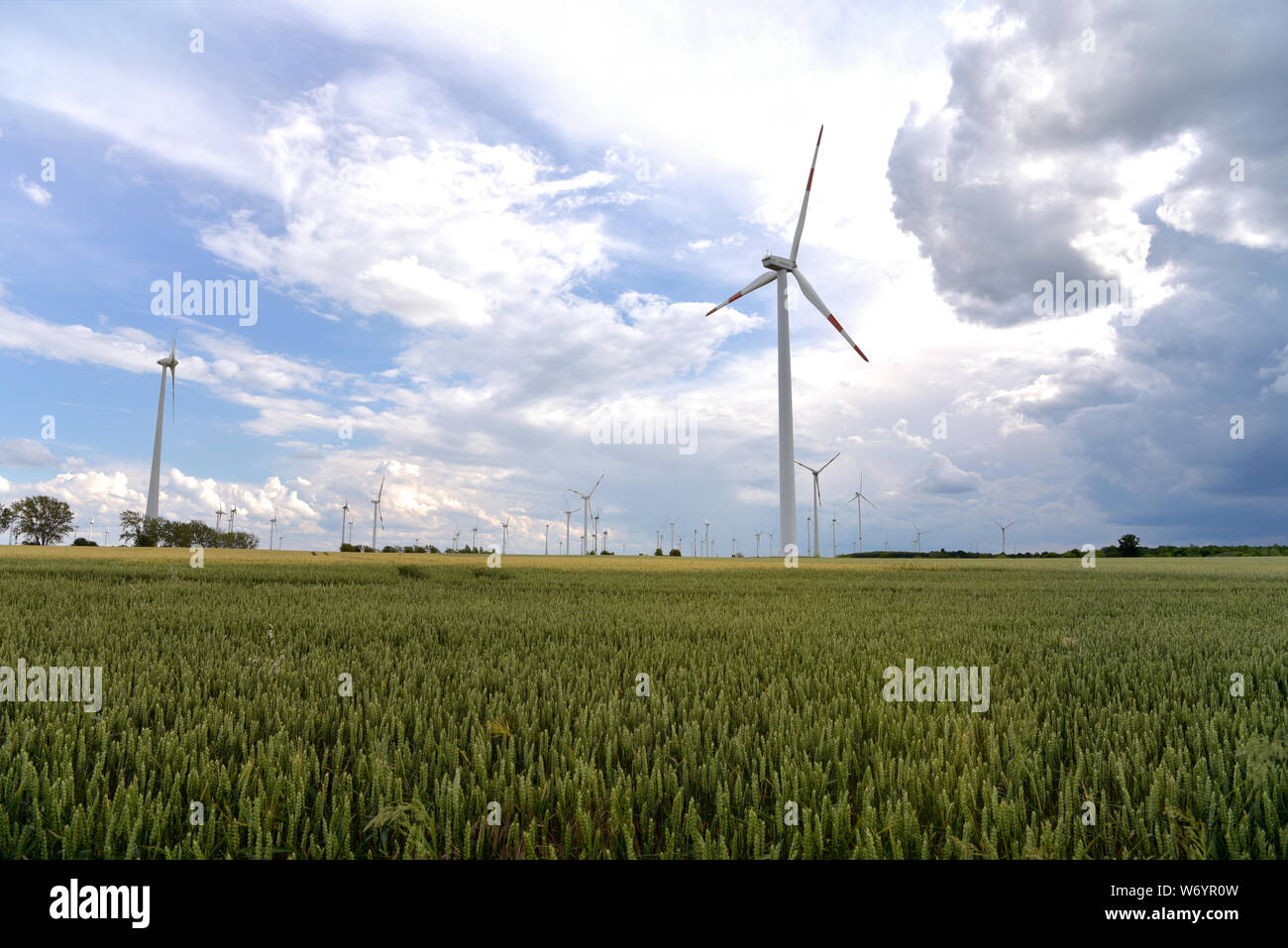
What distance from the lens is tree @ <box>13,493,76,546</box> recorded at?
120062mm

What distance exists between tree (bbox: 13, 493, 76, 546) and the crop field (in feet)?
493

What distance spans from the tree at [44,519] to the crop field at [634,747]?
15034 centimetres

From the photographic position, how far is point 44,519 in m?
122

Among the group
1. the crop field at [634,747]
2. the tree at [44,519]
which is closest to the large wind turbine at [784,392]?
the crop field at [634,747]

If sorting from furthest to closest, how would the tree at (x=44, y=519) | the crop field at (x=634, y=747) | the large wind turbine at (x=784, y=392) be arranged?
the tree at (x=44, y=519) → the large wind turbine at (x=784, y=392) → the crop field at (x=634, y=747)

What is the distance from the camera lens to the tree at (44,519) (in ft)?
394

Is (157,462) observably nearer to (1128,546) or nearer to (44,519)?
(44,519)

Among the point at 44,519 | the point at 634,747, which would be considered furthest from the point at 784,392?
the point at 44,519

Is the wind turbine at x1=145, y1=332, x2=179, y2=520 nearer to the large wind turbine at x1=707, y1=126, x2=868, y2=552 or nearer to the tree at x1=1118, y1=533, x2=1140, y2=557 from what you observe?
the large wind turbine at x1=707, y1=126, x2=868, y2=552

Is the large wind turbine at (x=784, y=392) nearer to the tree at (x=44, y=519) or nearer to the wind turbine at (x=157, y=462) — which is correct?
the wind turbine at (x=157, y=462)

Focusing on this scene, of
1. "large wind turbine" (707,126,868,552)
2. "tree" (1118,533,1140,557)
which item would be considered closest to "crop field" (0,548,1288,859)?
"large wind turbine" (707,126,868,552)

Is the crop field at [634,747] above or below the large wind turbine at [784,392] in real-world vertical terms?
below

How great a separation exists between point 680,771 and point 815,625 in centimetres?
867

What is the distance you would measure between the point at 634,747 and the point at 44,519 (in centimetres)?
16252
